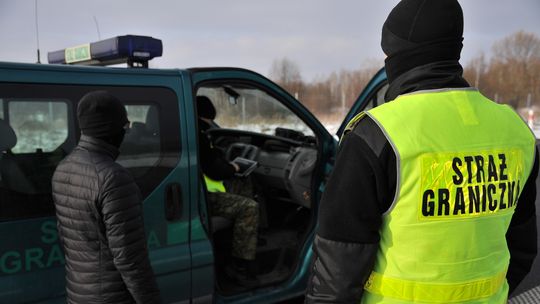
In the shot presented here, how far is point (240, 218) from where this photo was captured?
116 inches

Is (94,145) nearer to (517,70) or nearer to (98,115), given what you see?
(98,115)

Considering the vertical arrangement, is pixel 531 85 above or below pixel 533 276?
above

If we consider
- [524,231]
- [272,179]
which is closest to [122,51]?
[272,179]

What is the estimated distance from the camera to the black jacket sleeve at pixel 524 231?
1335mm

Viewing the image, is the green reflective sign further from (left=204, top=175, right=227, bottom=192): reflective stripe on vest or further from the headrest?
(left=204, top=175, right=227, bottom=192): reflective stripe on vest

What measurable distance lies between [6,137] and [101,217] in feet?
2.09

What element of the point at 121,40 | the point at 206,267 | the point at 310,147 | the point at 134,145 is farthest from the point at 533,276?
the point at 121,40

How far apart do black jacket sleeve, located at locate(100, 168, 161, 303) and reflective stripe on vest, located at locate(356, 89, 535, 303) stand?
0.88 m

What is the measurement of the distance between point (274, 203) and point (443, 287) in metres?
2.68

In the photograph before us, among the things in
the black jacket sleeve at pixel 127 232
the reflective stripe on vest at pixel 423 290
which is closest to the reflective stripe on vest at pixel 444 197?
the reflective stripe on vest at pixel 423 290

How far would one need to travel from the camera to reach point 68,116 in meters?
1.95

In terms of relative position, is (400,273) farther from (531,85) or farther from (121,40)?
(531,85)

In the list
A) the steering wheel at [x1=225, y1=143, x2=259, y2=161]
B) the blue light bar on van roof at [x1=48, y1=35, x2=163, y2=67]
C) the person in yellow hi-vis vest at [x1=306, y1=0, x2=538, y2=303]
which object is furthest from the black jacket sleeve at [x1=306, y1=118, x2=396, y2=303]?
the steering wheel at [x1=225, y1=143, x2=259, y2=161]

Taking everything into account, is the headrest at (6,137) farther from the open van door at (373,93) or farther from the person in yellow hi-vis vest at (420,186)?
the open van door at (373,93)
